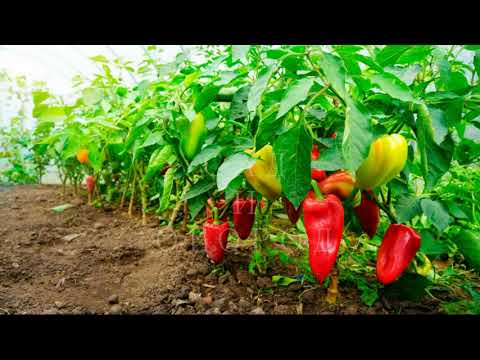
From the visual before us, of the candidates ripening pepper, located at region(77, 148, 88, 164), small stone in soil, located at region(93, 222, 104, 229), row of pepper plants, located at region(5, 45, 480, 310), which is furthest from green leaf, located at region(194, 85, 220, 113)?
ripening pepper, located at region(77, 148, 88, 164)

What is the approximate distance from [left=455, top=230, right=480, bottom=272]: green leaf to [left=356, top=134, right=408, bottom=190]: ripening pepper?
30 cm

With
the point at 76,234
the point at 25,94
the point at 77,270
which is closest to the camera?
the point at 77,270

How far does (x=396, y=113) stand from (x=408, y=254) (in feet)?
0.93

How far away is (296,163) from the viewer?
1.95ft

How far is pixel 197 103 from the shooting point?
33.6 inches

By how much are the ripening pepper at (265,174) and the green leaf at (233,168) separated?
7cm

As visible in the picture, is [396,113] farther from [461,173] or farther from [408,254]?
[461,173]

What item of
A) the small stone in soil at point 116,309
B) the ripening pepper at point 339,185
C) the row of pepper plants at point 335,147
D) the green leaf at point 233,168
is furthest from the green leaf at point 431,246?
the small stone in soil at point 116,309

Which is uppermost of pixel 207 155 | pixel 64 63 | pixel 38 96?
pixel 64 63

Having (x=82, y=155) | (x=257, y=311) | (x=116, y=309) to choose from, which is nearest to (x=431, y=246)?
(x=257, y=311)

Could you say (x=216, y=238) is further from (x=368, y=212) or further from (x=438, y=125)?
(x=438, y=125)

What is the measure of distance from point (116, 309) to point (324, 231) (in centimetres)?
49

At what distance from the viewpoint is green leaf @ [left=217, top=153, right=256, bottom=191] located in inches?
23.7
